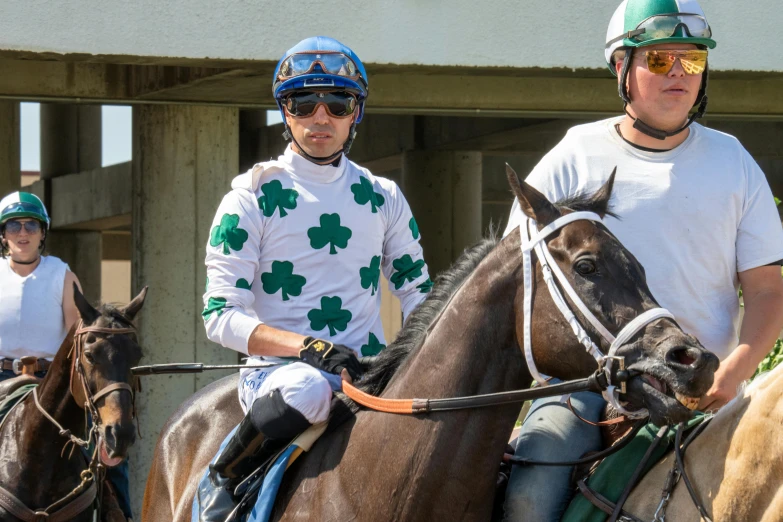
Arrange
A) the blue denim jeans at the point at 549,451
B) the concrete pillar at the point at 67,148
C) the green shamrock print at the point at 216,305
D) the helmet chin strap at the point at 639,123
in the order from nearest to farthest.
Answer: the blue denim jeans at the point at 549,451 → the helmet chin strap at the point at 639,123 → the green shamrock print at the point at 216,305 → the concrete pillar at the point at 67,148

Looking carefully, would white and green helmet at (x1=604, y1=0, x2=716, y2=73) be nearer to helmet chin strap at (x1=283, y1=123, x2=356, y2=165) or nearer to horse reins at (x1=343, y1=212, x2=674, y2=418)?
horse reins at (x1=343, y1=212, x2=674, y2=418)

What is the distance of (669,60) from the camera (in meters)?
3.55

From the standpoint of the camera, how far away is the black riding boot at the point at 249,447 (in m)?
3.76

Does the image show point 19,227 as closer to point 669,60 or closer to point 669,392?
point 669,60

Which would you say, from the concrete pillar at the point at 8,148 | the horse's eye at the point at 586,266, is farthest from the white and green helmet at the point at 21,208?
the concrete pillar at the point at 8,148

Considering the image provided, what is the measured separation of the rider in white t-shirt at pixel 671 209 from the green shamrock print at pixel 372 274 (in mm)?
855

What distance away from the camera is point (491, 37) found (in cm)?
844

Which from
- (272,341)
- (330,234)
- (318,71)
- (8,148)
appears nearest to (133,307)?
(330,234)

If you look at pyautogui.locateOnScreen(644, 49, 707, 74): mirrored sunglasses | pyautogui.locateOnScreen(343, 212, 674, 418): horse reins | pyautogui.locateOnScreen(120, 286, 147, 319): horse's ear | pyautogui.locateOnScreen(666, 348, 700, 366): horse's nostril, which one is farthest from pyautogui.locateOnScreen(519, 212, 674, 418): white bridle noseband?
pyautogui.locateOnScreen(120, 286, 147, 319): horse's ear

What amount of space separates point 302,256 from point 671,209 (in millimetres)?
1292

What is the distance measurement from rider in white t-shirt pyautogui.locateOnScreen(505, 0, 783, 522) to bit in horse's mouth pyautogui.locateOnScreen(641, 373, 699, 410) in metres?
0.53

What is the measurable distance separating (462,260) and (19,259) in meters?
4.81

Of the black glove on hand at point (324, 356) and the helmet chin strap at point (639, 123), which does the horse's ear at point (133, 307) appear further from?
the helmet chin strap at point (639, 123)

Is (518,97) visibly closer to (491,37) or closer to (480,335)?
(491,37)
